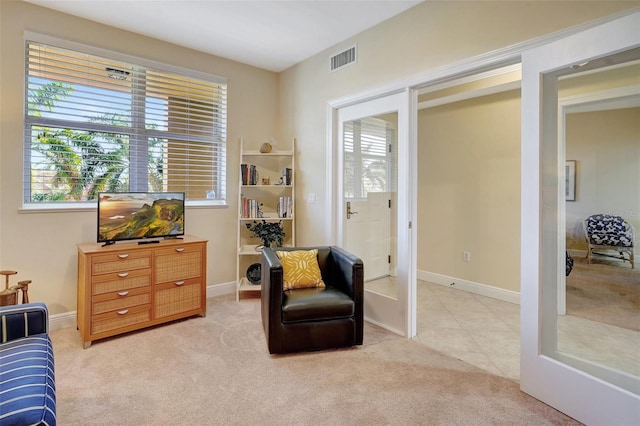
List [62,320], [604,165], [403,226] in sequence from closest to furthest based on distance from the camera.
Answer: [604,165], [403,226], [62,320]

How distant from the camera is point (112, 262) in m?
2.67

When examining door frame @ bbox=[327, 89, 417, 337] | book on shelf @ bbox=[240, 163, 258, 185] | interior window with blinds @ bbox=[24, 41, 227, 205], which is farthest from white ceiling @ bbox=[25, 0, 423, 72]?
book on shelf @ bbox=[240, 163, 258, 185]

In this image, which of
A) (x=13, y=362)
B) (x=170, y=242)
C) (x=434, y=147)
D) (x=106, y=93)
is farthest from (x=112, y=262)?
(x=434, y=147)

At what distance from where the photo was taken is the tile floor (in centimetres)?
179

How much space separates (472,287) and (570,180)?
2458 millimetres

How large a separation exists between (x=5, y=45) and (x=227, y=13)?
182cm

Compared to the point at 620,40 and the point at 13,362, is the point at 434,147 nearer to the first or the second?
the point at 620,40

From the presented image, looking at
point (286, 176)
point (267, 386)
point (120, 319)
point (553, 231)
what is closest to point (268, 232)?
point (286, 176)

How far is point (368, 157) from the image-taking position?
10.6 ft

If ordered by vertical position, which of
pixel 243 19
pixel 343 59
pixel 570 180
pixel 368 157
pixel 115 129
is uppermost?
pixel 243 19

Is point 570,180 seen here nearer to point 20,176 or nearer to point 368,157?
point 368,157

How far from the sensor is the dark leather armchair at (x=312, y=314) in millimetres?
2393

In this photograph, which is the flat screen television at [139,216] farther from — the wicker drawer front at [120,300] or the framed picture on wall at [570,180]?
the framed picture on wall at [570,180]

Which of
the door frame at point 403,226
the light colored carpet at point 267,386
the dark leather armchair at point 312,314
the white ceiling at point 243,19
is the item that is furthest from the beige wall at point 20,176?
the door frame at point 403,226
